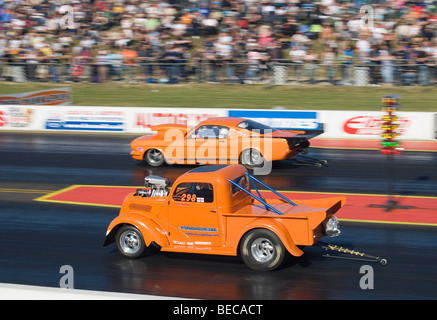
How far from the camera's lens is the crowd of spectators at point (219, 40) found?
1009 inches

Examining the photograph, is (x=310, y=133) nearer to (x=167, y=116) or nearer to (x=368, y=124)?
(x=368, y=124)

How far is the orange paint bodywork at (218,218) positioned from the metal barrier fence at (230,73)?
57.5ft

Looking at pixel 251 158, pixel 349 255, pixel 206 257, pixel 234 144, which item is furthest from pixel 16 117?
pixel 349 255

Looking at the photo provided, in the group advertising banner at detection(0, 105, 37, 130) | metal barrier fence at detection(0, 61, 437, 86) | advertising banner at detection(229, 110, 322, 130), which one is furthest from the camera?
metal barrier fence at detection(0, 61, 437, 86)

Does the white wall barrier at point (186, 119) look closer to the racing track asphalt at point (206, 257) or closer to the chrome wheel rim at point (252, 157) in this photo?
the racing track asphalt at point (206, 257)

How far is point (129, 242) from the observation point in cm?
936

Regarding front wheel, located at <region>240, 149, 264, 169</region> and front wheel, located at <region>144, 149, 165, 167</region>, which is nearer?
front wheel, located at <region>240, 149, 264, 169</region>

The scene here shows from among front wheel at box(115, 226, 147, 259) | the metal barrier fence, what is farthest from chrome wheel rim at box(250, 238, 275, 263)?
the metal barrier fence

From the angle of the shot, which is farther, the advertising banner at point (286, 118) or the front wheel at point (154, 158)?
the advertising banner at point (286, 118)

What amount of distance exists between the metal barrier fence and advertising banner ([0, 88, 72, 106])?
3.65m

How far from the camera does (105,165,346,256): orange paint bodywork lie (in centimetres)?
830

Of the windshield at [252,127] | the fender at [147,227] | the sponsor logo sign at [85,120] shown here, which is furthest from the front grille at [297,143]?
the sponsor logo sign at [85,120]

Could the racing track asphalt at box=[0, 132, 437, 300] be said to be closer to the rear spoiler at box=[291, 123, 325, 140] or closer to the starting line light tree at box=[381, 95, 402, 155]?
the rear spoiler at box=[291, 123, 325, 140]

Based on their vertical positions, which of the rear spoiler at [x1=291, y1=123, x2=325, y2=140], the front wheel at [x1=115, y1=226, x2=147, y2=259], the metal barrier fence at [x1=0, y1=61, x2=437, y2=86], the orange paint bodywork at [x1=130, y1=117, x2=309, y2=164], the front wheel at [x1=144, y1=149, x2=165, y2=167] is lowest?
the front wheel at [x1=115, y1=226, x2=147, y2=259]
